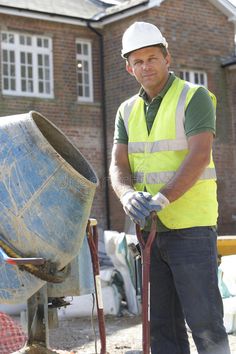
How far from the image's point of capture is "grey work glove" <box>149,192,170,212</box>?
3276 mm

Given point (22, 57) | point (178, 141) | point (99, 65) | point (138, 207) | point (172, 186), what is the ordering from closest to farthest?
1. point (138, 207)
2. point (172, 186)
3. point (178, 141)
4. point (22, 57)
5. point (99, 65)

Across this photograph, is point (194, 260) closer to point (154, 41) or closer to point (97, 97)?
point (154, 41)

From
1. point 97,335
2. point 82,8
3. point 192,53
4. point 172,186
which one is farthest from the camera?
point 82,8

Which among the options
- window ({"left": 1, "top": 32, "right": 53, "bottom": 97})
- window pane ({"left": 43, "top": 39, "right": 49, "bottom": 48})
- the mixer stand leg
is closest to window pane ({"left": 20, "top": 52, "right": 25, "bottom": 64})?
window ({"left": 1, "top": 32, "right": 53, "bottom": 97})

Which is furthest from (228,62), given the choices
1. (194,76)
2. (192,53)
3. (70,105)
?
(70,105)

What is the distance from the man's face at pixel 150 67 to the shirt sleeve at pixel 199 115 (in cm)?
26

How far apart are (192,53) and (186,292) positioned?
14321 mm

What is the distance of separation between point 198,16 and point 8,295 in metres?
15.2

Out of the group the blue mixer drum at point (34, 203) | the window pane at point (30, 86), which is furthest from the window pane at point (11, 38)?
the blue mixer drum at point (34, 203)

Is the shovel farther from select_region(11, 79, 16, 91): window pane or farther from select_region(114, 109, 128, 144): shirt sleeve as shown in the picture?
select_region(11, 79, 16, 91): window pane

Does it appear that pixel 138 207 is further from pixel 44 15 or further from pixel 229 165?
pixel 229 165

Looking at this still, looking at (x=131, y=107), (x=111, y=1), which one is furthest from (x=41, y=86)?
(x=131, y=107)

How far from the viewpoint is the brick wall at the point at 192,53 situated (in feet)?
Answer: 54.9

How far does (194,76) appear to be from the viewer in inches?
690
